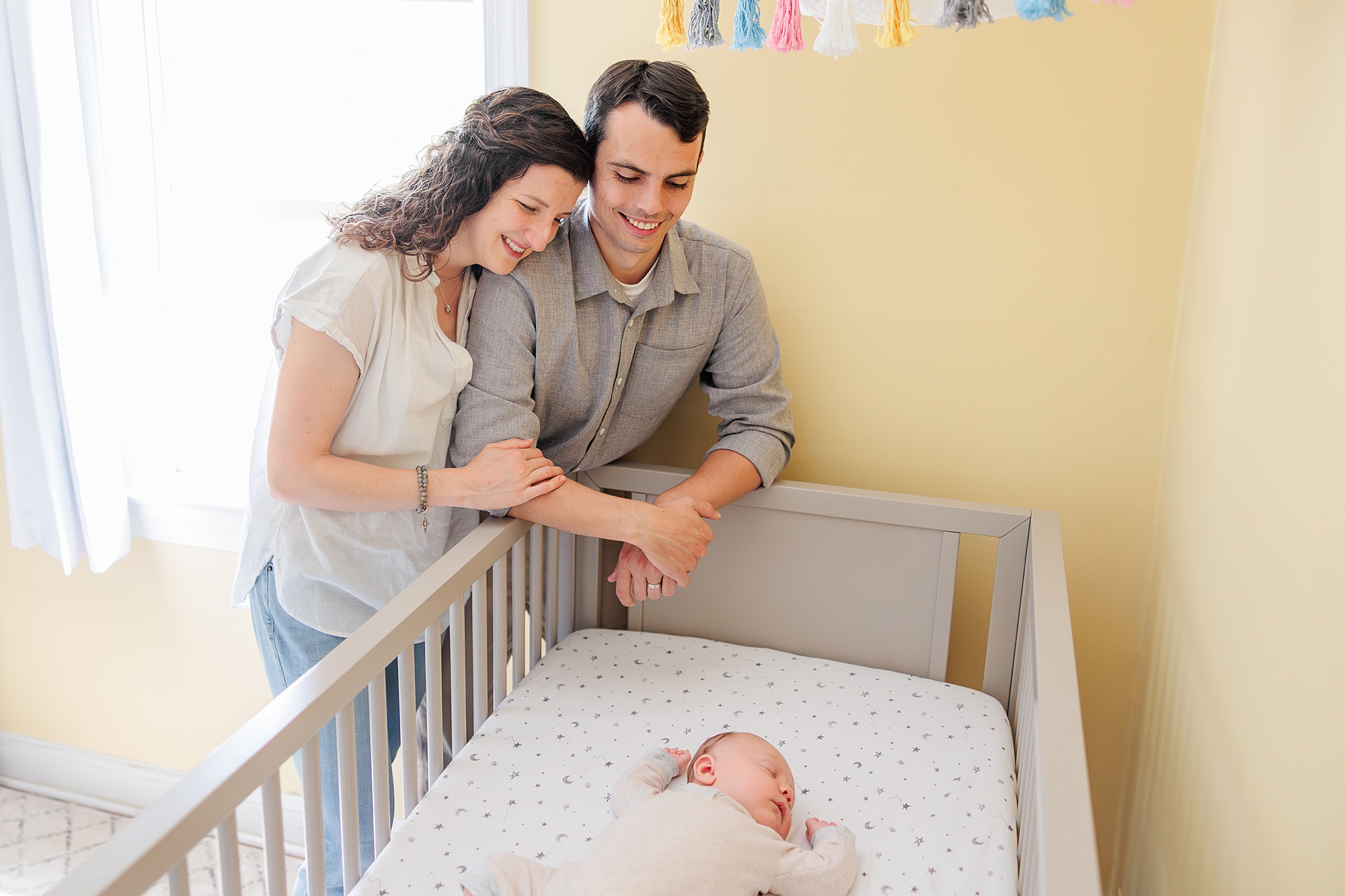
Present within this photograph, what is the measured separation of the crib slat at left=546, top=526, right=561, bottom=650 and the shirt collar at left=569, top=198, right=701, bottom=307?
42cm

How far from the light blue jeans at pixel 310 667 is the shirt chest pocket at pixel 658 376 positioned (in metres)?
0.58

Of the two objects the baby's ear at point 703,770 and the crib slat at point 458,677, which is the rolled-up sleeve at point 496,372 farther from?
the baby's ear at point 703,770

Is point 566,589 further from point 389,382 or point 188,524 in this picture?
point 188,524

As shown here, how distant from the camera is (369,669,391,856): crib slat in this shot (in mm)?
1057

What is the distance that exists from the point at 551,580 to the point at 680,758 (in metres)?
0.47

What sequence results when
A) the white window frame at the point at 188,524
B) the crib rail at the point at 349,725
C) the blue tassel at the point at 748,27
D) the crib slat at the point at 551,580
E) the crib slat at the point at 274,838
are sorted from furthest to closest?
the white window frame at the point at 188,524 < the crib slat at the point at 551,580 < the blue tassel at the point at 748,27 < the crib slat at the point at 274,838 < the crib rail at the point at 349,725

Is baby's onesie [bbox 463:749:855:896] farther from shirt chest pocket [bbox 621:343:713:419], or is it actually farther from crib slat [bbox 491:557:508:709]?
shirt chest pocket [bbox 621:343:713:419]

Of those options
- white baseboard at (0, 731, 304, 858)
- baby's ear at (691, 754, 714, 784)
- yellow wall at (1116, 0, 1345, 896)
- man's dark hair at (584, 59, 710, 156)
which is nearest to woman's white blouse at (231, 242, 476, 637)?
man's dark hair at (584, 59, 710, 156)

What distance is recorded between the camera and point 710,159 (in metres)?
1.63

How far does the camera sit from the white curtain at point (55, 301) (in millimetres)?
1788

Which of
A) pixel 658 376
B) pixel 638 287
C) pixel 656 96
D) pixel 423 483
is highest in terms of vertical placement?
pixel 656 96

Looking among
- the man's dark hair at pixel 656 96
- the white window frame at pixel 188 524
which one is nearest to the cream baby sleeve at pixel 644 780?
the man's dark hair at pixel 656 96

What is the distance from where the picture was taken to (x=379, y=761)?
1.09 m

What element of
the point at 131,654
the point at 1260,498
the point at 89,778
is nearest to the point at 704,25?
the point at 1260,498
